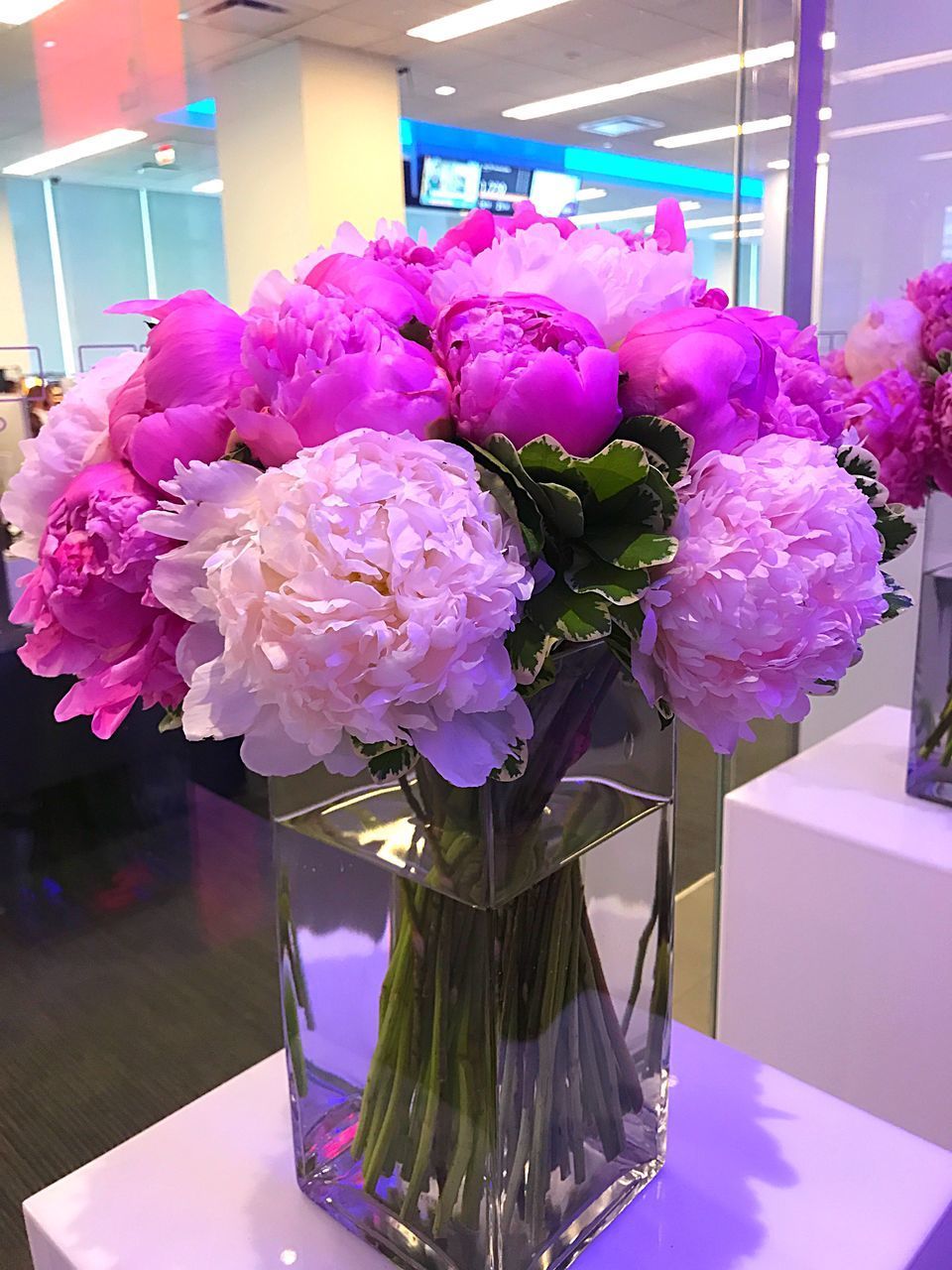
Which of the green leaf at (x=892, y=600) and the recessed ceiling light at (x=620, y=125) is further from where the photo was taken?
the recessed ceiling light at (x=620, y=125)

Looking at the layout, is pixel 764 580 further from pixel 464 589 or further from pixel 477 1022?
pixel 477 1022

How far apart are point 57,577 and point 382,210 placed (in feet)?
17.9

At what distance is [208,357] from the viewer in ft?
A: 1.55

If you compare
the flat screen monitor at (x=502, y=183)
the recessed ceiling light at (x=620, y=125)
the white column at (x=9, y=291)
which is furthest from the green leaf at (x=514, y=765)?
the white column at (x=9, y=291)

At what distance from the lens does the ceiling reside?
458 centimetres

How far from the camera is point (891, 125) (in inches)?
63.2

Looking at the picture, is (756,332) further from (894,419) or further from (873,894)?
(873,894)

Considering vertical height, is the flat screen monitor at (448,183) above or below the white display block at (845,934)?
above

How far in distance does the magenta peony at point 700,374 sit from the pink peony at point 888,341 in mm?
692

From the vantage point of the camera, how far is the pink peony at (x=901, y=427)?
1.09 metres

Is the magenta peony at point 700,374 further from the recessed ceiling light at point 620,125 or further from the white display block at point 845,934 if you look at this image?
the recessed ceiling light at point 620,125

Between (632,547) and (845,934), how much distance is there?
941mm

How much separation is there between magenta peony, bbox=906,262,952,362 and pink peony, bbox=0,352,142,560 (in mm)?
848

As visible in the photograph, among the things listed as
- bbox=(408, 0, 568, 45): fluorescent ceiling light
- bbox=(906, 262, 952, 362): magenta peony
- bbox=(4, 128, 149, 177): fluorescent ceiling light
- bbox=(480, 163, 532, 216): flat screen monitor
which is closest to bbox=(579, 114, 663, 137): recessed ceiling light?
bbox=(480, 163, 532, 216): flat screen monitor
